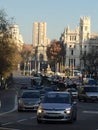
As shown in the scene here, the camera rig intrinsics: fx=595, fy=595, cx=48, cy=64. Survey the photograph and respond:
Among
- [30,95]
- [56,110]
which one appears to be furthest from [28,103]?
[56,110]

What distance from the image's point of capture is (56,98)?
27.8 metres

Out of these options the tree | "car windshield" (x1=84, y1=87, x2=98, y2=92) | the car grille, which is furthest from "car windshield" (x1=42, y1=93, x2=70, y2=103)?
the tree

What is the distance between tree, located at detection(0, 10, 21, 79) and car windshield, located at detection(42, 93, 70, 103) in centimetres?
5166

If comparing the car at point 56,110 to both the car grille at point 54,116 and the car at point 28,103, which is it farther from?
the car at point 28,103

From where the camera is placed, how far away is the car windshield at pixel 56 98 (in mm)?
27495

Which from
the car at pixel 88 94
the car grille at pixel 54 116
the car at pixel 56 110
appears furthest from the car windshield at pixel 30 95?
the car at pixel 88 94

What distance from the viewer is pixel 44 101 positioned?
2759 cm

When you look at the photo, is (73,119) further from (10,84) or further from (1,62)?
(10,84)

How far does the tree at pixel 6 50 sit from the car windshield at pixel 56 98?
51664 mm

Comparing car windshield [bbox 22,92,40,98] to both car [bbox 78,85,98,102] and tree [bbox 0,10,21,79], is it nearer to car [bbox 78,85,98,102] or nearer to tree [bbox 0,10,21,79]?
car [bbox 78,85,98,102]

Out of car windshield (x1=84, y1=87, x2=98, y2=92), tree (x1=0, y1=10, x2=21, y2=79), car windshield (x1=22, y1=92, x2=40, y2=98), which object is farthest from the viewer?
tree (x1=0, y1=10, x2=21, y2=79)

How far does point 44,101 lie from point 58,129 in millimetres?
3711

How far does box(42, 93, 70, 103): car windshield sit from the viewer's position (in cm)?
2750

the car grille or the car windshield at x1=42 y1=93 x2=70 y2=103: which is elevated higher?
the car windshield at x1=42 y1=93 x2=70 y2=103
